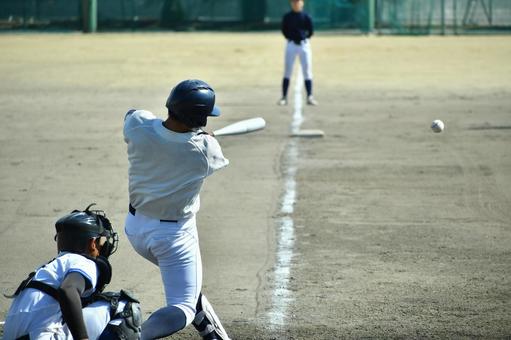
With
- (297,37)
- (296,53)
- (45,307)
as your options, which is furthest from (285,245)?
(297,37)

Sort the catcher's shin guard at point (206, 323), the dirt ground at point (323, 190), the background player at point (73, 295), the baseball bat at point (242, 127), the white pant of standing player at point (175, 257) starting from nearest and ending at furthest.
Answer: the background player at point (73, 295) < the white pant of standing player at point (175, 257) < the catcher's shin guard at point (206, 323) < the baseball bat at point (242, 127) < the dirt ground at point (323, 190)

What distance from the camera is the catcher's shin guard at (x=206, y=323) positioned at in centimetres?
596

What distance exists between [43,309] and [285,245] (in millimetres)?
4527

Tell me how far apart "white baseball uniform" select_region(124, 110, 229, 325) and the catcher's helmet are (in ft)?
0.32

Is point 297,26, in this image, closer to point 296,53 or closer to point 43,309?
point 296,53

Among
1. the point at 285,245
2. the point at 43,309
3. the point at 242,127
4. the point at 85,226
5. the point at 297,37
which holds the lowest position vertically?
the point at 285,245

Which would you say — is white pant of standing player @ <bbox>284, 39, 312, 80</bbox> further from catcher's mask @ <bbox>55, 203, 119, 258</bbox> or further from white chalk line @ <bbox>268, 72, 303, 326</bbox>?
catcher's mask @ <bbox>55, 203, 119, 258</bbox>

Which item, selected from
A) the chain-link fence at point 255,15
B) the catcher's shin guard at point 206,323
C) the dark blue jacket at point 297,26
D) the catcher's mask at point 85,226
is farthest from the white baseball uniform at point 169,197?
the chain-link fence at point 255,15

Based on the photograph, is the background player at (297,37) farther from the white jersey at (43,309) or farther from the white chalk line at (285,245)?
the white jersey at (43,309)

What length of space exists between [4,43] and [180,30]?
814 cm

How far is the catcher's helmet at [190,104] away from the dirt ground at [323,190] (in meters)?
1.80

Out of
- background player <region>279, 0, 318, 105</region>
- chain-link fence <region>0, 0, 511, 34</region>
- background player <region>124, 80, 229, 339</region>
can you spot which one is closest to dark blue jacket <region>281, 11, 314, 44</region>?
background player <region>279, 0, 318, 105</region>

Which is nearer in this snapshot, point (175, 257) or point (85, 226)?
point (85, 226)

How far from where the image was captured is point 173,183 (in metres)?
5.78
